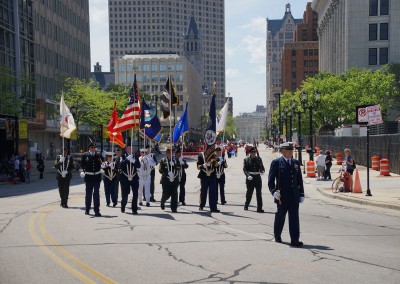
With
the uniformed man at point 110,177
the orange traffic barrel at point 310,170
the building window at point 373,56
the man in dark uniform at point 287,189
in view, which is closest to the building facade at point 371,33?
the building window at point 373,56

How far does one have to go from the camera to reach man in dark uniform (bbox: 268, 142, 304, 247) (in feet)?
32.2

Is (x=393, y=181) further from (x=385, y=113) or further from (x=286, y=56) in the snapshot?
(x=286, y=56)

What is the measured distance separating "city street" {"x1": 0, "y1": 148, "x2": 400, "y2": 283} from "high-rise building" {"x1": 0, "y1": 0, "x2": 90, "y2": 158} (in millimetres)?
32847

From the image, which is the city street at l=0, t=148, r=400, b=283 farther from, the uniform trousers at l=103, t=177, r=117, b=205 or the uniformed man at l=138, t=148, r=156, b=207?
the uniform trousers at l=103, t=177, r=117, b=205

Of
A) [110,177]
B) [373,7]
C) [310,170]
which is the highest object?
[373,7]

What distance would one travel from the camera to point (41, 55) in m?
63.7

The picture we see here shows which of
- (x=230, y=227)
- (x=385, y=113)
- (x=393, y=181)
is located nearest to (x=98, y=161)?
(x=230, y=227)

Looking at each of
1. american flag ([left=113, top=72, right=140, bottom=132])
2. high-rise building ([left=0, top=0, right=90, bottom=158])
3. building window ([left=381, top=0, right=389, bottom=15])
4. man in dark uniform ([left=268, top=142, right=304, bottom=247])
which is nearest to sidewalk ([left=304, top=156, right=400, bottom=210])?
man in dark uniform ([left=268, top=142, right=304, bottom=247])

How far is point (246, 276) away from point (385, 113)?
66116mm

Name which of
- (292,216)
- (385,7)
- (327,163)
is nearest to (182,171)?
(292,216)

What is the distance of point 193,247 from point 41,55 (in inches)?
2295

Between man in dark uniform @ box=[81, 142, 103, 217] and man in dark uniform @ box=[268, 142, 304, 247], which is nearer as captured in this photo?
man in dark uniform @ box=[268, 142, 304, 247]

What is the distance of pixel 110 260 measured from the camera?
8750mm

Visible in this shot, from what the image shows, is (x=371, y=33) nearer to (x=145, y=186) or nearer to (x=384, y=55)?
(x=384, y=55)
